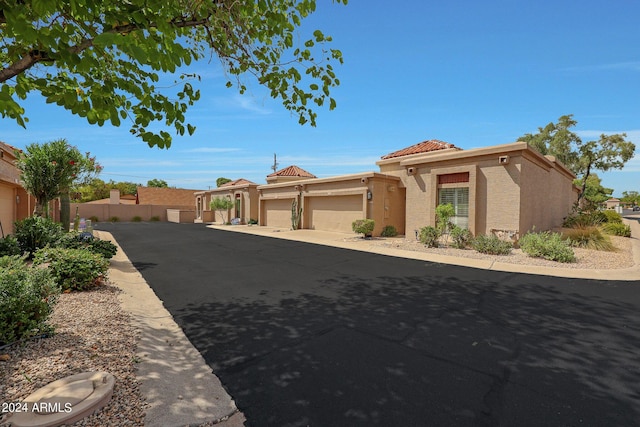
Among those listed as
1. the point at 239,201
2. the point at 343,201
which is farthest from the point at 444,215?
the point at 239,201

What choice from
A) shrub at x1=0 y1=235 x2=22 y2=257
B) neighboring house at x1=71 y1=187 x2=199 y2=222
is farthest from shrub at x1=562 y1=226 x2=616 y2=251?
neighboring house at x1=71 y1=187 x2=199 y2=222

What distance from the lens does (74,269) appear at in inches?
249

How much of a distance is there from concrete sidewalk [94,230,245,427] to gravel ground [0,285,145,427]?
0.40 feet

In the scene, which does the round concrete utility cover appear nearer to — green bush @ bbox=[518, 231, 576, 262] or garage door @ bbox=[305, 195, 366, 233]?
green bush @ bbox=[518, 231, 576, 262]

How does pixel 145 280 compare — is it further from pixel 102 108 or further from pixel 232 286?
pixel 102 108

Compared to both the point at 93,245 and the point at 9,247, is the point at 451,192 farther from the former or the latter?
the point at 9,247

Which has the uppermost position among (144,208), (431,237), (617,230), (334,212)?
(334,212)

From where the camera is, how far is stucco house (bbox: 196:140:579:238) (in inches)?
531

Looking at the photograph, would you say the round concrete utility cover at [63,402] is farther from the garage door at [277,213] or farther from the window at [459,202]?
the garage door at [277,213]

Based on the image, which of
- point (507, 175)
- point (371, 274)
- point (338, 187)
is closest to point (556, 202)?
point (507, 175)

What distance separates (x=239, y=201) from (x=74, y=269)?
2791 centimetres

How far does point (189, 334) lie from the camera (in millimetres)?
4672

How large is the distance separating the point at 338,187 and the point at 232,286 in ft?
49.2

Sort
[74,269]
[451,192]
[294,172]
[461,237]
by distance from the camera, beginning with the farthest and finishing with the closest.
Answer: [294,172] → [451,192] → [461,237] → [74,269]
